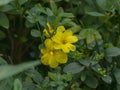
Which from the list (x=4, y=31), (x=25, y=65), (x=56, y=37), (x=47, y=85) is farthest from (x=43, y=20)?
(x=25, y=65)

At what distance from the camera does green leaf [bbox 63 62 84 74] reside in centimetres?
108

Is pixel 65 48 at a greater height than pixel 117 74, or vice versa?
pixel 65 48

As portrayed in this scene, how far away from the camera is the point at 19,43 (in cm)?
144

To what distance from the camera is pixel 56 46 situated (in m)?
1.09

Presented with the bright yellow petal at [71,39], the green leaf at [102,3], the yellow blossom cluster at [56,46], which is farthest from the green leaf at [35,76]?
the green leaf at [102,3]

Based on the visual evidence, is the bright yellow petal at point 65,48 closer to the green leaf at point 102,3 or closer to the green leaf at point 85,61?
the green leaf at point 85,61

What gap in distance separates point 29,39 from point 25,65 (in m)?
1.05

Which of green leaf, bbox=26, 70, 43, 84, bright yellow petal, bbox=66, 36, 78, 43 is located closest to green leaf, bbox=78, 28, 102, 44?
bright yellow petal, bbox=66, 36, 78, 43

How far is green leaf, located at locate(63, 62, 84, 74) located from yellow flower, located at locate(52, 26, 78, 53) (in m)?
0.06

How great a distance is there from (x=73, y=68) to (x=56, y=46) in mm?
95

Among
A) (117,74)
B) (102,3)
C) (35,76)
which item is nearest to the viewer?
(35,76)

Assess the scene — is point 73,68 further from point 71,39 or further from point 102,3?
point 102,3

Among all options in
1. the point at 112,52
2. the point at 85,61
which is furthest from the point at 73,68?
the point at 112,52

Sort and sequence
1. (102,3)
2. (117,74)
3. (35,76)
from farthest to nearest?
1. (102,3)
2. (117,74)
3. (35,76)
